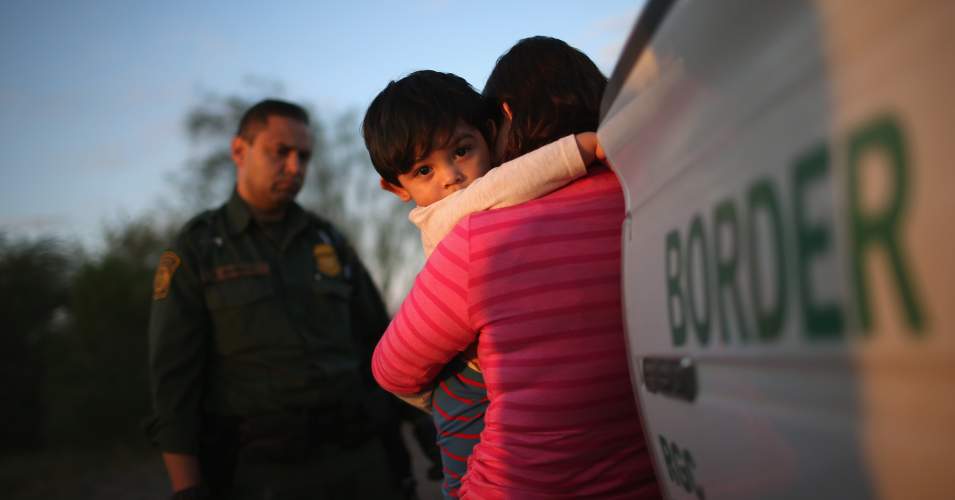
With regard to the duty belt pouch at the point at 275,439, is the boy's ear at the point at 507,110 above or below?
above

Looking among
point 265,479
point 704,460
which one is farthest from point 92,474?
point 704,460

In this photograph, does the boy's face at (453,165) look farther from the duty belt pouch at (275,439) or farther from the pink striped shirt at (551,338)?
the duty belt pouch at (275,439)

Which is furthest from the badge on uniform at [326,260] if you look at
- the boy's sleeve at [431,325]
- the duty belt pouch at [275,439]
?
the boy's sleeve at [431,325]

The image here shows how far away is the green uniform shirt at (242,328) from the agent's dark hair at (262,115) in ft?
1.16

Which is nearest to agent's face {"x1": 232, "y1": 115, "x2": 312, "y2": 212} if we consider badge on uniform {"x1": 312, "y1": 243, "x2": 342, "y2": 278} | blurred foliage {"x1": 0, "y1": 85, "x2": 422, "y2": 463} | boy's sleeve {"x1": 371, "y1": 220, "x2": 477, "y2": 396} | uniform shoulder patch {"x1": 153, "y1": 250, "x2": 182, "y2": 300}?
badge on uniform {"x1": 312, "y1": 243, "x2": 342, "y2": 278}

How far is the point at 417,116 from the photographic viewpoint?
1.95 metres

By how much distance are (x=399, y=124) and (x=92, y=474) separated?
885 centimetres

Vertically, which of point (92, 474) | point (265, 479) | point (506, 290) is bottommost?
point (92, 474)

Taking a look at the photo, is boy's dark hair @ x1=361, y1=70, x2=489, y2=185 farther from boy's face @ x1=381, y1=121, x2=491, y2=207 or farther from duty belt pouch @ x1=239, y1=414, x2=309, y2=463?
duty belt pouch @ x1=239, y1=414, x2=309, y2=463

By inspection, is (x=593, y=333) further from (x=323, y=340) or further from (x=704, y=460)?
(x=323, y=340)

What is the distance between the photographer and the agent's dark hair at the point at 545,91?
177cm

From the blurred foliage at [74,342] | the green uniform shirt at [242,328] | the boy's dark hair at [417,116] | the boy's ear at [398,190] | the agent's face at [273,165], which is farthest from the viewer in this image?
the blurred foliage at [74,342]

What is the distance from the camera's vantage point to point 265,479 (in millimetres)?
3334

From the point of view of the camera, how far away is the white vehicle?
62 centimetres
